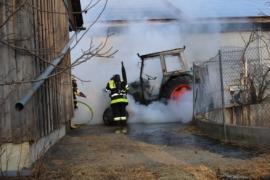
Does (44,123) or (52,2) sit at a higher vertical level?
(52,2)

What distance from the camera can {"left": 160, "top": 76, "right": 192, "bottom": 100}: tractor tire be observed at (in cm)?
1734

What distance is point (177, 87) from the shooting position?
17469mm

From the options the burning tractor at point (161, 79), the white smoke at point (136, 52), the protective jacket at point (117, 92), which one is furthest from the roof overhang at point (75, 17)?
the burning tractor at point (161, 79)

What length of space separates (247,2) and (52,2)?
21.0 meters

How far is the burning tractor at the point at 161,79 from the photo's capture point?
688 inches

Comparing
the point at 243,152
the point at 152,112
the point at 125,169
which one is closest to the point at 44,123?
the point at 125,169

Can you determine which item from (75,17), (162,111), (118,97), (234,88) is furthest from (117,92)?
(234,88)

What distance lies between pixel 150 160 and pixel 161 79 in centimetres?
961

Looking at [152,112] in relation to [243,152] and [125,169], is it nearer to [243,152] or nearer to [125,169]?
[243,152]

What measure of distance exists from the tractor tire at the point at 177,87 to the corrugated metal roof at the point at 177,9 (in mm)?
6708

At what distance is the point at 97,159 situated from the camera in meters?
9.03

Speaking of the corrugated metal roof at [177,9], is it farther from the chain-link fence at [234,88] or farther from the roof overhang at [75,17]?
the chain-link fence at [234,88]

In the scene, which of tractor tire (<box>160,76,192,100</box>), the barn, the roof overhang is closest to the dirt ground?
the barn

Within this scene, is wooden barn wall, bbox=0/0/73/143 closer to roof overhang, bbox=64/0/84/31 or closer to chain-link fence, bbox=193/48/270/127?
roof overhang, bbox=64/0/84/31
